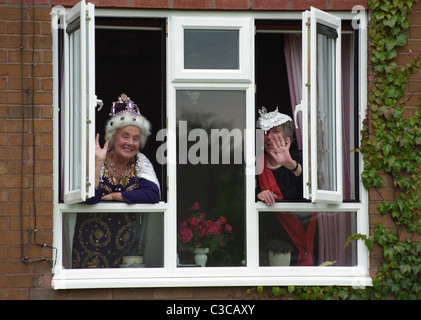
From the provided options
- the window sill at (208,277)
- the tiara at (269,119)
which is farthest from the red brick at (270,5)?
the window sill at (208,277)

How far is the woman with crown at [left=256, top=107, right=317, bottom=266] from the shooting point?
6980 millimetres

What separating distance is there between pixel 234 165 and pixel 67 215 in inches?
52.3

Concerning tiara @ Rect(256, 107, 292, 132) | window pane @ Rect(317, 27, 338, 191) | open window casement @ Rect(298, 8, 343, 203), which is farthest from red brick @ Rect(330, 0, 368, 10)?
tiara @ Rect(256, 107, 292, 132)

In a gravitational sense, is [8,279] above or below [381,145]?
below

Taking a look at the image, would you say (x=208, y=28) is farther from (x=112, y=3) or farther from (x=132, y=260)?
(x=132, y=260)

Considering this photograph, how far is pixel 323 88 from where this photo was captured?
22.0 ft

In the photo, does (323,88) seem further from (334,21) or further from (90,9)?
(90,9)

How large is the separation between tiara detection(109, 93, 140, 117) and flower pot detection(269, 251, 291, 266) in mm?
1530

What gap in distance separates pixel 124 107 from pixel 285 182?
4.57 feet

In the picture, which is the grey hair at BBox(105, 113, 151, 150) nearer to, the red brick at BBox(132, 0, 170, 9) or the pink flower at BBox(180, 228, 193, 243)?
the pink flower at BBox(180, 228, 193, 243)

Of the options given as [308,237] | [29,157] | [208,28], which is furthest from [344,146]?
[29,157]

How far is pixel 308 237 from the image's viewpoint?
703 cm

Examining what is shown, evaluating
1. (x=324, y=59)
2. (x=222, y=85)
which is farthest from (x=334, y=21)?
(x=222, y=85)

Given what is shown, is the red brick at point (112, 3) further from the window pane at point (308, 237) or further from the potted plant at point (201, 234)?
the window pane at point (308, 237)
